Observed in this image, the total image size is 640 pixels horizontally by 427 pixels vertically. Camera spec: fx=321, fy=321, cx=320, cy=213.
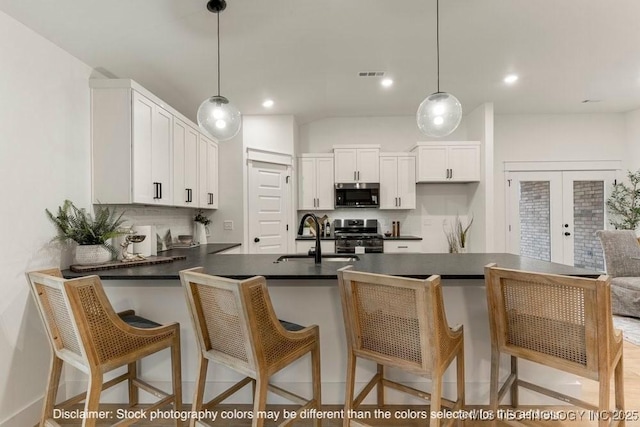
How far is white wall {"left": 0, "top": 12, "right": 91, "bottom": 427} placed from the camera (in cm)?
192

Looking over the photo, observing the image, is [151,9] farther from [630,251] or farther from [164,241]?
[630,251]

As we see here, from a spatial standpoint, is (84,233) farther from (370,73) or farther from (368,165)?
(368,165)

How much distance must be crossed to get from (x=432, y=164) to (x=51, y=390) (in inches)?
184

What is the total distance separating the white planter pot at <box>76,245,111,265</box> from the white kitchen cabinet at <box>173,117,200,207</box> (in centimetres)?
99

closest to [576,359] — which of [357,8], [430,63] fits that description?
[357,8]

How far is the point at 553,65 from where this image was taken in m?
3.31

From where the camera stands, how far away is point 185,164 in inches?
136

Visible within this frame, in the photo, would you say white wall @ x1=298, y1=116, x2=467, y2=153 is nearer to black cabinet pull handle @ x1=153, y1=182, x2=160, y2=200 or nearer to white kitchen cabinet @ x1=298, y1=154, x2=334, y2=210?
white kitchen cabinet @ x1=298, y1=154, x2=334, y2=210

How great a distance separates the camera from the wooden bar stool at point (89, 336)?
1.53m

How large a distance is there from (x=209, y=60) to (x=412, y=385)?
10.1 ft

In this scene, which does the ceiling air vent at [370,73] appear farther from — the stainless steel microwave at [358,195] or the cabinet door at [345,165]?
the stainless steel microwave at [358,195]

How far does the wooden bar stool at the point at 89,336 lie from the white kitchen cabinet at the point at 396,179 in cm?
369

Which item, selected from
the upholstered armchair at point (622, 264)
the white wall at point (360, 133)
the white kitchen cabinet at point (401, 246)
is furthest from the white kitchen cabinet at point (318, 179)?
the upholstered armchair at point (622, 264)

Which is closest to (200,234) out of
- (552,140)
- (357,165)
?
(357,165)
